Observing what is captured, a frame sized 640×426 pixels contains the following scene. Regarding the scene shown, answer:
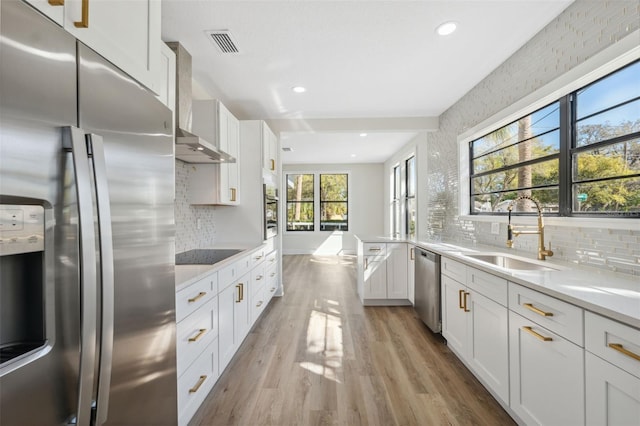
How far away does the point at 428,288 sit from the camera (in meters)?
2.96

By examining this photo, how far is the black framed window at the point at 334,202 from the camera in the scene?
8.56 m

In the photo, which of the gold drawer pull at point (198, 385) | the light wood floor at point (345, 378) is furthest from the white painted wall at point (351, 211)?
the gold drawer pull at point (198, 385)

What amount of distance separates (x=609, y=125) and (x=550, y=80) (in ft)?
1.92

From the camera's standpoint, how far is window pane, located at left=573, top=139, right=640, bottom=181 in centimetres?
165

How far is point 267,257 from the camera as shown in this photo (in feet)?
11.9

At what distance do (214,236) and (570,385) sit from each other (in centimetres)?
328

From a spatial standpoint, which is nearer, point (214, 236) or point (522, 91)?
point (522, 91)

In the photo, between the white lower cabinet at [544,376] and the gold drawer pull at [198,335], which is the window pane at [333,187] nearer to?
the gold drawer pull at [198,335]

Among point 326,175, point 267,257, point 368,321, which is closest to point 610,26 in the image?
point 368,321

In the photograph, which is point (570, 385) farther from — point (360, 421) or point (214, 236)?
point (214, 236)

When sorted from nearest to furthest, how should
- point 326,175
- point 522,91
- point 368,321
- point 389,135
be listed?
point 522,91 → point 368,321 → point 389,135 → point 326,175

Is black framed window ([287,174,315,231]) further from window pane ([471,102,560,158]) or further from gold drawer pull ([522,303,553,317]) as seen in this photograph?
gold drawer pull ([522,303,553,317])

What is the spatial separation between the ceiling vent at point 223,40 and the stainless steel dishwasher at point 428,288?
2544 mm

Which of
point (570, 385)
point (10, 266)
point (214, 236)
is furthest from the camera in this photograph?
point (214, 236)
